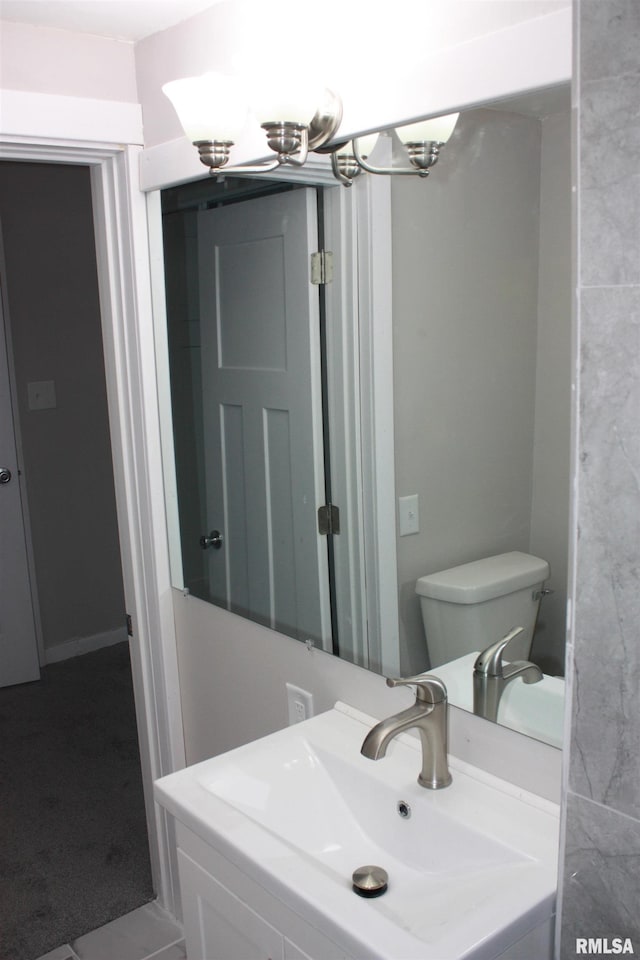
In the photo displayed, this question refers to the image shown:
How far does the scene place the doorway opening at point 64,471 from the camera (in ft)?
11.4

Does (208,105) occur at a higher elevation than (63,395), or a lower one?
higher

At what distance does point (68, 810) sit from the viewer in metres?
2.79

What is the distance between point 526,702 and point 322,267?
2.74 ft

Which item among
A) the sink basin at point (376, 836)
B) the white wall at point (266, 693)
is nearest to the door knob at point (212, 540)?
the white wall at point (266, 693)

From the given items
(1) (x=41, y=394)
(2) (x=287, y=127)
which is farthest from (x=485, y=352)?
(1) (x=41, y=394)

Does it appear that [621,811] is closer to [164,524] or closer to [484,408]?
[484,408]

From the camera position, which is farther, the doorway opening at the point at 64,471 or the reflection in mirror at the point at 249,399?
the doorway opening at the point at 64,471

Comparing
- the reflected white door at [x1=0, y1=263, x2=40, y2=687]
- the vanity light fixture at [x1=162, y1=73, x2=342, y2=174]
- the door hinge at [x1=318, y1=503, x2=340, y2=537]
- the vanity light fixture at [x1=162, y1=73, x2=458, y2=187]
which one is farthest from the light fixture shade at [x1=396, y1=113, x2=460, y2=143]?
the reflected white door at [x1=0, y1=263, x2=40, y2=687]

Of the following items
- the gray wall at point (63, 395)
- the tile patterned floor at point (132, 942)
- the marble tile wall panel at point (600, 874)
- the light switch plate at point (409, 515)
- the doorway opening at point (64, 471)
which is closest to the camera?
the marble tile wall panel at point (600, 874)

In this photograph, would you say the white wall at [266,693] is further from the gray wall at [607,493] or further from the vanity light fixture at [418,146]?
the vanity light fixture at [418,146]

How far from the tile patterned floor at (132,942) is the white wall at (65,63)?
1.98 metres

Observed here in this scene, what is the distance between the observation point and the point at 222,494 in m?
1.98

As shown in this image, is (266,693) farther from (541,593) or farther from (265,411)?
(541,593)

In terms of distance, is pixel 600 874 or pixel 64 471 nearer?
pixel 600 874
